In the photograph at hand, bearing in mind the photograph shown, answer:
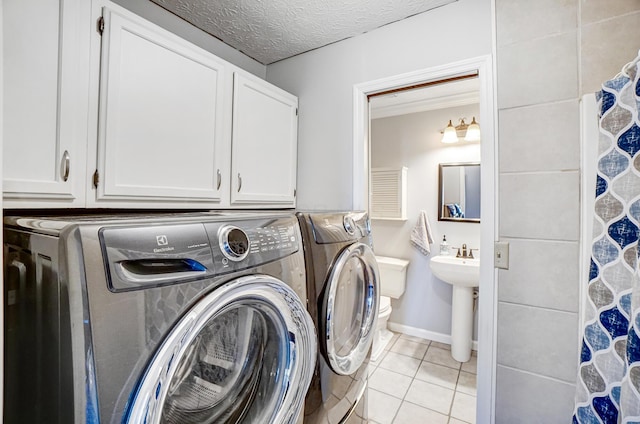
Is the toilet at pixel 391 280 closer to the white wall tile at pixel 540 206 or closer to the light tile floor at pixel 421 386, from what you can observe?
the light tile floor at pixel 421 386

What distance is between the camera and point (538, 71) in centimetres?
130

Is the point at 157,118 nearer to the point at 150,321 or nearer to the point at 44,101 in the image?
the point at 44,101

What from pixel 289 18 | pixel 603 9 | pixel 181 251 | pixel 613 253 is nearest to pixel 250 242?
pixel 181 251

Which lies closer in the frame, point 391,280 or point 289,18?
point 289,18

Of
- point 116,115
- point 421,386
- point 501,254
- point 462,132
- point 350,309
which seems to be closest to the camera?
point 116,115

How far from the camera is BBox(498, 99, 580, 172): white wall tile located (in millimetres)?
1232

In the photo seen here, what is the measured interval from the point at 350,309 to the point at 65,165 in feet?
4.26

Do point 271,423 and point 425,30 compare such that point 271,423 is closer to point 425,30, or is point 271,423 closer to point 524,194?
point 524,194

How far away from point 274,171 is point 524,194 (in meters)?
1.32

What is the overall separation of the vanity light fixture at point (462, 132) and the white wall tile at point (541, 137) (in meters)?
1.38

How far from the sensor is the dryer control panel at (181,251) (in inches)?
23.8

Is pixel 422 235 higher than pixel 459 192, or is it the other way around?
pixel 459 192

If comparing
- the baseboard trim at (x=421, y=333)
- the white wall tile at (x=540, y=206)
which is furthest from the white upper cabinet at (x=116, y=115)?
the baseboard trim at (x=421, y=333)

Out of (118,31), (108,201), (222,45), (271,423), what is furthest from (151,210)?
(222,45)
